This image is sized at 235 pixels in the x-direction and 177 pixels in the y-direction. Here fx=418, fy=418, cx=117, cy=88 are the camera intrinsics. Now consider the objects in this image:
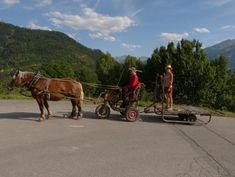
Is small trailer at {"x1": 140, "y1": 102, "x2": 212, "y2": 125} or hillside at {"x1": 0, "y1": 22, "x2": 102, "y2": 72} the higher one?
hillside at {"x1": 0, "y1": 22, "x2": 102, "y2": 72}

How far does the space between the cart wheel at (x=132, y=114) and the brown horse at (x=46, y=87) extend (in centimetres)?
174

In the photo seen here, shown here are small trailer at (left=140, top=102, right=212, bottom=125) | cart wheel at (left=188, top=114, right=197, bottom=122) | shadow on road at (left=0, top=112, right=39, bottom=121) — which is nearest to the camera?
shadow on road at (left=0, top=112, right=39, bottom=121)

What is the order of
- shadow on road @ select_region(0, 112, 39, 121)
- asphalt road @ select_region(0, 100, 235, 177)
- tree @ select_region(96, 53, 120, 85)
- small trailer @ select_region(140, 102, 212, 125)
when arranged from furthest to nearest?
tree @ select_region(96, 53, 120, 85)
small trailer @ select_region(140, 102, 212, 125)
shadow on road @ select_region(0, 112, 39, 121)
asphalt road @ select_region(0, 100, 235, 177)

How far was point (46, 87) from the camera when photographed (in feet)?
48.8

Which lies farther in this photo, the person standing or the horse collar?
the person standing

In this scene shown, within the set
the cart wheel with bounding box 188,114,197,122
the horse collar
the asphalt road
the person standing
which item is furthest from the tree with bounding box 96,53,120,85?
the asphalt road

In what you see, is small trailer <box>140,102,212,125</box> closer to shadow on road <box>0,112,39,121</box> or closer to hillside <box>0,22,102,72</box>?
shadow on road <box>0,112,39,121</box>

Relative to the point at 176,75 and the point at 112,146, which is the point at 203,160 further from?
the point at 176,75

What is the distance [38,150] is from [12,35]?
125367 millimetres

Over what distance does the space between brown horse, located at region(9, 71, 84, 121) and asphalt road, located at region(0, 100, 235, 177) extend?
2.52 feet

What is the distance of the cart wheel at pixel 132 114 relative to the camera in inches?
593

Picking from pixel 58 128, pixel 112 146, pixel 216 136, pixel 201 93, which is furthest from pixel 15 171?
pixel 201 93

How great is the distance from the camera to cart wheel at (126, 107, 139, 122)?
49.4 ft

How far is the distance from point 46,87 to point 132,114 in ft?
10.6
